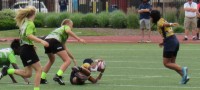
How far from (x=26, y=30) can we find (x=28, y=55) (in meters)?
0.48

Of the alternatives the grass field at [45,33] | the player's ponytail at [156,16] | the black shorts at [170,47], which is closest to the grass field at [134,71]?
the black shorts at [170,47]

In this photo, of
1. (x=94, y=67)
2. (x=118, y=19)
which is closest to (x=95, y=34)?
(x=118, y=19)

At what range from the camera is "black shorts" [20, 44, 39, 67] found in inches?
519

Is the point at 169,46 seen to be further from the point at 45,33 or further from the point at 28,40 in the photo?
the point at 45,33

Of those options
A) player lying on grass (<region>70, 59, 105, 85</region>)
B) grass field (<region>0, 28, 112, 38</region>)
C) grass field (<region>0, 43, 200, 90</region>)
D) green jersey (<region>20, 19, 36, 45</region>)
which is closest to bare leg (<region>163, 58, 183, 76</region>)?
grass field (<region>0, 43, 200, 90</region>)

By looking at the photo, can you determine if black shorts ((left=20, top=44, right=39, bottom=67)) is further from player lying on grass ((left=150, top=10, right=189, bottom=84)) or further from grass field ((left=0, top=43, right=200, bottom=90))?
player lying on grass ((left=150, top=10, right=189, bottom=84))

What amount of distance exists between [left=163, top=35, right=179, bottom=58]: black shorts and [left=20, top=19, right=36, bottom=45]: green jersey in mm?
3443

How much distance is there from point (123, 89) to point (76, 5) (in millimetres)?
34205

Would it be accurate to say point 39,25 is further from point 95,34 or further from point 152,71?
point 152,71

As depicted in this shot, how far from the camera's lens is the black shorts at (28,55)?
1319cm

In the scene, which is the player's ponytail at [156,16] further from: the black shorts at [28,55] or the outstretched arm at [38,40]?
the outstretched arm at [38,40]

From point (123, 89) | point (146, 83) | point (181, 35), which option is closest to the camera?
point (123, 89)

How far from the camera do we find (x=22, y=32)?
1333 cm

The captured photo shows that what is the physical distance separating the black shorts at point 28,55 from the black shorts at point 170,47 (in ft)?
11.1
